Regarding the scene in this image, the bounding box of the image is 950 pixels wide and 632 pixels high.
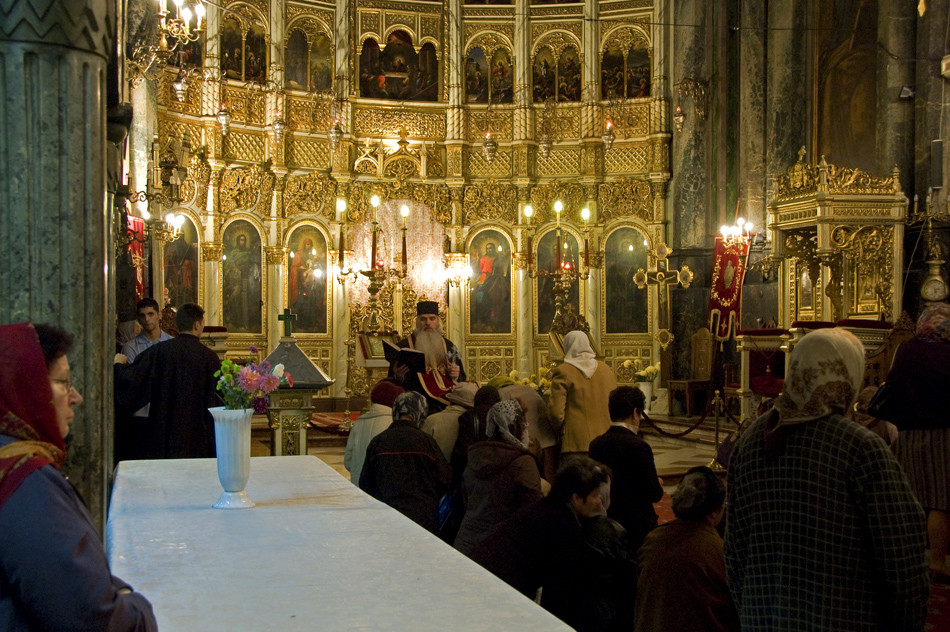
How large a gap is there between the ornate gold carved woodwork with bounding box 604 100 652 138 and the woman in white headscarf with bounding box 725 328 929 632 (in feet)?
56.3

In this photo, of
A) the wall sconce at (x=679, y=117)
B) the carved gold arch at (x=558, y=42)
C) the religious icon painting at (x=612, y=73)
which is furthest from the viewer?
the carved gold arch at (x=558, y=42)

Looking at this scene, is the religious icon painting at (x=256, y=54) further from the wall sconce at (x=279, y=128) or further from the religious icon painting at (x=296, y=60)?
the wall sconce at (x=279, y=128)

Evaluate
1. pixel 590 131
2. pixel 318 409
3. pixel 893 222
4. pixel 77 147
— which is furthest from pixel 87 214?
pixel 590 131

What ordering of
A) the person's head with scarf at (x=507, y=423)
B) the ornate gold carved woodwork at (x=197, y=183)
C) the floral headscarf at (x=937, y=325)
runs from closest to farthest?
the person's head with scarf at (x=507, y=423) < the floral headscarf at (x=937, y=325) < the ornate gold carved woodwork at (x=197, y=183)

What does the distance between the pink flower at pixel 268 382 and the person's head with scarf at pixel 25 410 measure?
56.6 inches

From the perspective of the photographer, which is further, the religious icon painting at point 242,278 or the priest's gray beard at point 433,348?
the religious icon painting at point 242,278

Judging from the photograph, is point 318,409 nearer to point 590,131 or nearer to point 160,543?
point 590,131

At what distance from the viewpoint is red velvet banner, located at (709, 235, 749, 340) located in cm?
1616

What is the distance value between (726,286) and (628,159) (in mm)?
4113

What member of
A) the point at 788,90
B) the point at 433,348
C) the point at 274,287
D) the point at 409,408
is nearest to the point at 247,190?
the point at 274,287

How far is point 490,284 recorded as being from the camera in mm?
19594

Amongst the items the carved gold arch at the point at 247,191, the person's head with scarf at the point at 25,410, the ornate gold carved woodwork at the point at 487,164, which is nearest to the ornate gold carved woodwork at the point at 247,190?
the carved gold arch at the point at 247,191

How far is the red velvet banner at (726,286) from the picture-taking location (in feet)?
53.0

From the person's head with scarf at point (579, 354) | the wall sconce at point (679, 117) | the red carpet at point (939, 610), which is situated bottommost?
the red carpet at point (939, 610)
